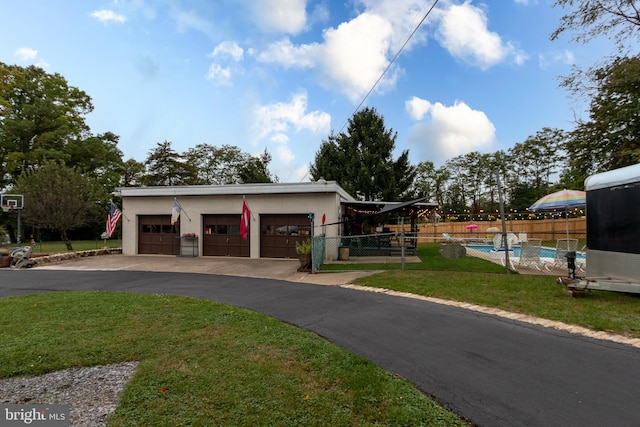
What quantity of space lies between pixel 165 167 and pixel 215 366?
40699 mm

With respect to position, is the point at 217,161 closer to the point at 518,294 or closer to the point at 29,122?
the point at 29,122

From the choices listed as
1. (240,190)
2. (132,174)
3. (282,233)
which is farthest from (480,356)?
(132,174)

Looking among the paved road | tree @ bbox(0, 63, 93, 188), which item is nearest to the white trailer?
the paved road

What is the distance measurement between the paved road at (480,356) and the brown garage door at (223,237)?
9.36 meters

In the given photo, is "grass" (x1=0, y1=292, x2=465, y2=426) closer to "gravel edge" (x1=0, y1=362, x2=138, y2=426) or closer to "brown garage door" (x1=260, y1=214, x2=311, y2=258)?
"gravel edge" (x1=0, y1=362, x2=138, y2=426)

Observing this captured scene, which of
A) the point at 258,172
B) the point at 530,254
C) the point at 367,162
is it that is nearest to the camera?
the point at 530,254

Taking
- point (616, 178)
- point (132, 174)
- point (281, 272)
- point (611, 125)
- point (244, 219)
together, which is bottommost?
point (281, 272)

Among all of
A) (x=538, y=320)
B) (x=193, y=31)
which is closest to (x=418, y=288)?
(x=538, y=320)

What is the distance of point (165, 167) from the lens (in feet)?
130

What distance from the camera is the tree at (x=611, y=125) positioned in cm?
1445

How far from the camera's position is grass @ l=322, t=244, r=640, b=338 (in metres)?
5.39

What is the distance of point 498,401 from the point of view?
2938 mm

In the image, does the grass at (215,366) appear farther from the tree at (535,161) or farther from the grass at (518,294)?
the tree at (535,161)

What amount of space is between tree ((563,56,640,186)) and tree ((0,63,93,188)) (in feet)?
126
